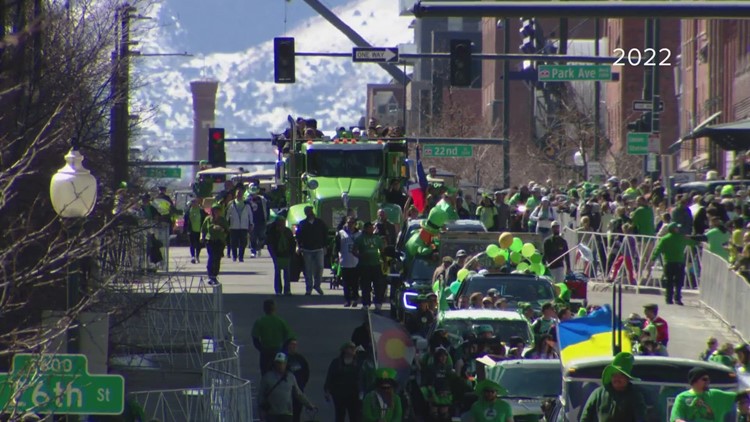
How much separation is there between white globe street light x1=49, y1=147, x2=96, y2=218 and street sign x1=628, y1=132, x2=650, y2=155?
82.4ft

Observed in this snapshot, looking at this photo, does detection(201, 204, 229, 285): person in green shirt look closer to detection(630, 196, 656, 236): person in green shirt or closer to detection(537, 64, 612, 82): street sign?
detection(630, 196, 656, 236): person in green shirt

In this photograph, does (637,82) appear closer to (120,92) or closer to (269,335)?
(120,92)

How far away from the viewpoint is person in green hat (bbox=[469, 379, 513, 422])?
15.8 metres

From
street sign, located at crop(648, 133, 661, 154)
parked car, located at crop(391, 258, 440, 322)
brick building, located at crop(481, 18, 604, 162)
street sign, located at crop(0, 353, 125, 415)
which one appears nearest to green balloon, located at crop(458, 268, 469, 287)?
parked car, located at crop(391, 258, 440, 322)

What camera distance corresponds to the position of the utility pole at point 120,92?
26523 mm

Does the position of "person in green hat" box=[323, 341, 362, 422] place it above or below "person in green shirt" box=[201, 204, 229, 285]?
below

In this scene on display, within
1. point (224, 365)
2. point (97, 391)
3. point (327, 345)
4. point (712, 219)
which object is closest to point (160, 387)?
point (224, 365)

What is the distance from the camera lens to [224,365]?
18.9m

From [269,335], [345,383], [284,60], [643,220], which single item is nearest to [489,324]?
[345,383]

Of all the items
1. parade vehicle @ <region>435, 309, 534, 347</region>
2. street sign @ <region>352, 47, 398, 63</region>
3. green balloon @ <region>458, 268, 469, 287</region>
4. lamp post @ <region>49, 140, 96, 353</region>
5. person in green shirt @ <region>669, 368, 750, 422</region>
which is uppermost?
street sign @ <region>352, 47, 398, 63</region>

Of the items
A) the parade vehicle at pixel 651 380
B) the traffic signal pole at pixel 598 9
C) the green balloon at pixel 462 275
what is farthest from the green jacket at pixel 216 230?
the parade vehicle at pixel 651 380

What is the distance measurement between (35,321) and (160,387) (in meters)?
4.92

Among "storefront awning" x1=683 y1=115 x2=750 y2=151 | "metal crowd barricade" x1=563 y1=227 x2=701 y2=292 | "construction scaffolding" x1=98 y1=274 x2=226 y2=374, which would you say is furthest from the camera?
"storefront awning" x1=683 y1=115 x2=750 y2=151

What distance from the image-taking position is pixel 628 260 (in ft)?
103
